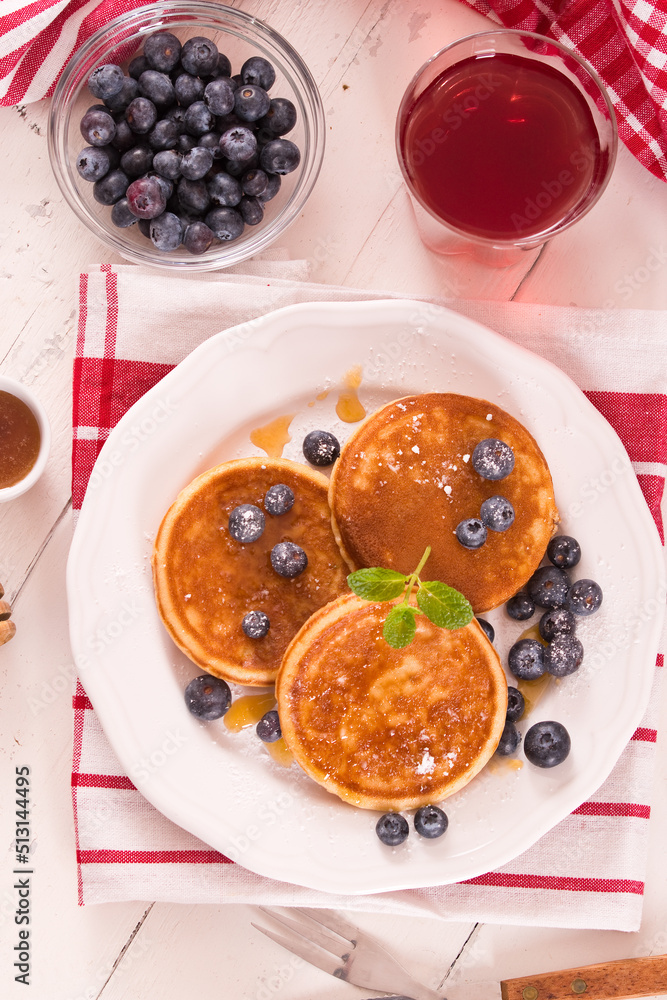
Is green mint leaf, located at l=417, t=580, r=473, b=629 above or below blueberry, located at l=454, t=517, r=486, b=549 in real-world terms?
below

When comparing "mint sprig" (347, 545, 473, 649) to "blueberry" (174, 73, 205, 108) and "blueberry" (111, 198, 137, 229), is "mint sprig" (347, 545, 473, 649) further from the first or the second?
"blueberry" (174, 73, 205, 108)

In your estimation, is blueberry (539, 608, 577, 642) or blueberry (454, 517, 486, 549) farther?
blueberry (539, 608, 577, 642)

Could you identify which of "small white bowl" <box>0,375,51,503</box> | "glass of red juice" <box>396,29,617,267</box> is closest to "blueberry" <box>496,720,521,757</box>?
"glass of red juice" <box>396,29,617,267</box>

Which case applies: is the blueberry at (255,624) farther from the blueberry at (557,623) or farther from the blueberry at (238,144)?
the blueberry at (238,144)

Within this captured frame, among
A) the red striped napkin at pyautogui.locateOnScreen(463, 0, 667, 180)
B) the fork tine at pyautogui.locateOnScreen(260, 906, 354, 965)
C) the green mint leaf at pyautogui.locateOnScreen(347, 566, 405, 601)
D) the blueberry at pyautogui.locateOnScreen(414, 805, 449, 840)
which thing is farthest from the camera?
the fork tine at pyautogui.locateOnScreen(260, 906, 354, 965)

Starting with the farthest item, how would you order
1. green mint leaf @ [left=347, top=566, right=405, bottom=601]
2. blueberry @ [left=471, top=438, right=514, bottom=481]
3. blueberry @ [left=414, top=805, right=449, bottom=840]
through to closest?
blueberry @ [left=414, top=805, right=449, bottom=840] < blueberry @ [left=471, top=438, right=514, bottom=481] < green mint leaf @ [left=347, top=566, right=405, bottom=601]

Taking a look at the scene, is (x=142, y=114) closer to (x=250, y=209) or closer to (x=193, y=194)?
(x=193, y=194)

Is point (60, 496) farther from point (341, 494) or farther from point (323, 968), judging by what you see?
point (323, 968)

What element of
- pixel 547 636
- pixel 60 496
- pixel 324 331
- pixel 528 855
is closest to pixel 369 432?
pixel 324 331
